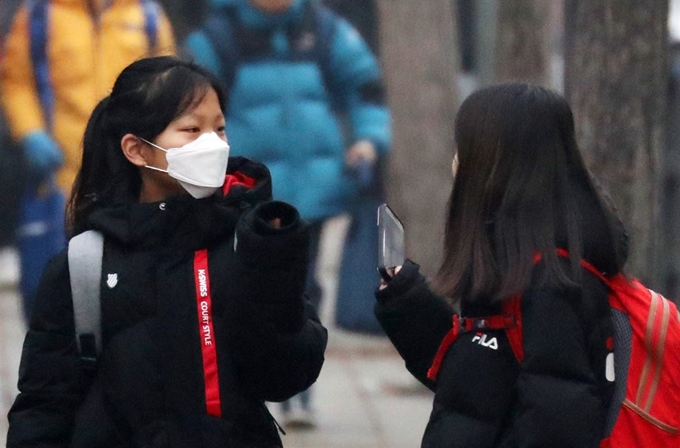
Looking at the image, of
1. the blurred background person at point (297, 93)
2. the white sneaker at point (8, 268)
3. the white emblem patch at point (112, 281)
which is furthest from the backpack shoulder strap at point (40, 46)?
the white emblem patch at point (112, 281)

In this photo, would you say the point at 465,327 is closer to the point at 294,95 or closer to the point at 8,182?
the point at 294,95

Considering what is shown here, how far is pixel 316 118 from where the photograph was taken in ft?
22.7

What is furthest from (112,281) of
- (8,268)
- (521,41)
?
(8,268)

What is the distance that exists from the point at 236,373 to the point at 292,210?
14.7 inches

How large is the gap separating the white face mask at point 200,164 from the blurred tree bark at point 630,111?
174cm

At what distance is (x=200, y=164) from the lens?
2.93m

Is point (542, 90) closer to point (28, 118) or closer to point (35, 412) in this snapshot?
point (35, 412)

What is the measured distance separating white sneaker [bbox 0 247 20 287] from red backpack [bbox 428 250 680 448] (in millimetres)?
8037

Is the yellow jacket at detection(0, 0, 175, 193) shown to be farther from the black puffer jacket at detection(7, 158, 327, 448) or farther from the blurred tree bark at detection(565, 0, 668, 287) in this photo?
the black puffer jacket at detection(7, 158, 327, 448)

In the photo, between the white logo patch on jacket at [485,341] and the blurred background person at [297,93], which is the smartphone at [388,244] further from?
the blurred background person at [297,93]

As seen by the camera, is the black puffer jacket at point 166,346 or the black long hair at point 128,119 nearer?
the black puffer jacket at point 166,346

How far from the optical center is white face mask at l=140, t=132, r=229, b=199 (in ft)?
9.62

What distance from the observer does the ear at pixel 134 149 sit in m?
3.06

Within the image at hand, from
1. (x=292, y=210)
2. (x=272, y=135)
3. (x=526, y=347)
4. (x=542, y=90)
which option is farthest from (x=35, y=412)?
(x=272, y=135)
